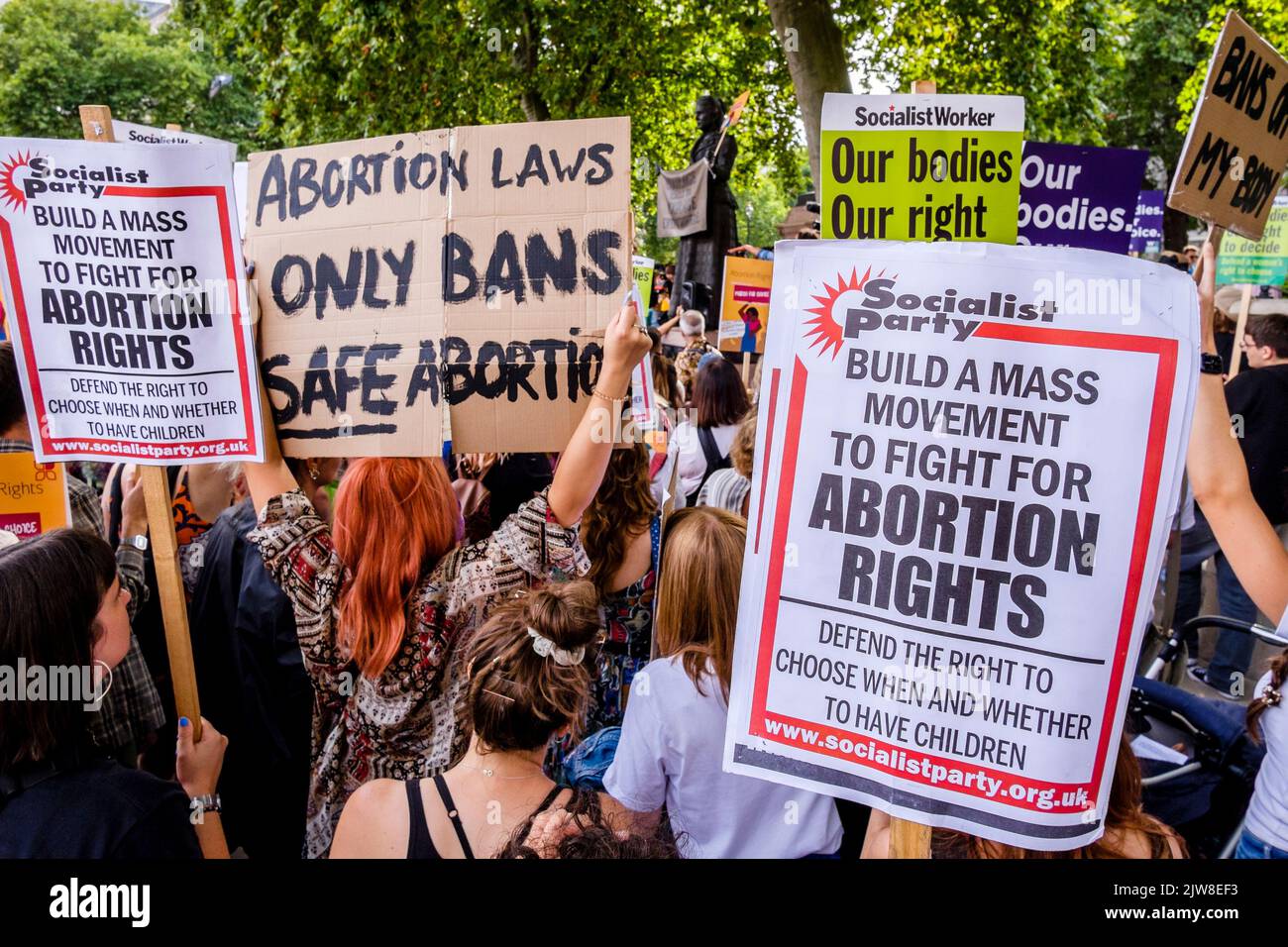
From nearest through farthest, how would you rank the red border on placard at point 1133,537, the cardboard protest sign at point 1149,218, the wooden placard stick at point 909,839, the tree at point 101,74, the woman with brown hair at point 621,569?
the red border on placard at point 1133,537 → the wooden placard stick at point 909,839 → the woman with brown hair at point 621,569 → the cardboard protest sign at point 1149,218 → the tree at point 101,74

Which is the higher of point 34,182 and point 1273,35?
point 1273,35

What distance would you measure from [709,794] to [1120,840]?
0.86 m

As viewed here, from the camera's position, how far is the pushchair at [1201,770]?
108 inches

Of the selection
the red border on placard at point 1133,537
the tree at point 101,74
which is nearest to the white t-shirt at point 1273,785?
the red border on placard at point 1133,537

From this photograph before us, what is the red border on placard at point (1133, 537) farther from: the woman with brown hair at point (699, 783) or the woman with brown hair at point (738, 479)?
the woman with brown hair at point (738, 479)

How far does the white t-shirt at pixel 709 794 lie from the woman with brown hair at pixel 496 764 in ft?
0.60

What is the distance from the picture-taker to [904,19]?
1143 centimetres

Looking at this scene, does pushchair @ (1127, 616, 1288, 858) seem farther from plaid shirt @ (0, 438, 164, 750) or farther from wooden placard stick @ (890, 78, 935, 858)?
plaid shirt @ (0, 438, 164, 750)

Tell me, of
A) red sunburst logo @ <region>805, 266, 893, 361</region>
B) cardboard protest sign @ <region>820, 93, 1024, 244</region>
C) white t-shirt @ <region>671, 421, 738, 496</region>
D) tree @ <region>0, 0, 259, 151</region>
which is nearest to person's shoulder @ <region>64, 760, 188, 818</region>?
red sunburst logo @ <region>805, 266, 893, 361</region>

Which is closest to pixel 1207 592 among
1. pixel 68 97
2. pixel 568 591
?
pixel 568 591

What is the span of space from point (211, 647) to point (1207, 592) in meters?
7.05

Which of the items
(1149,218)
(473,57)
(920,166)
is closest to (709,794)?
(920,166)

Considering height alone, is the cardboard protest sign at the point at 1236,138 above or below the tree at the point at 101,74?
below
